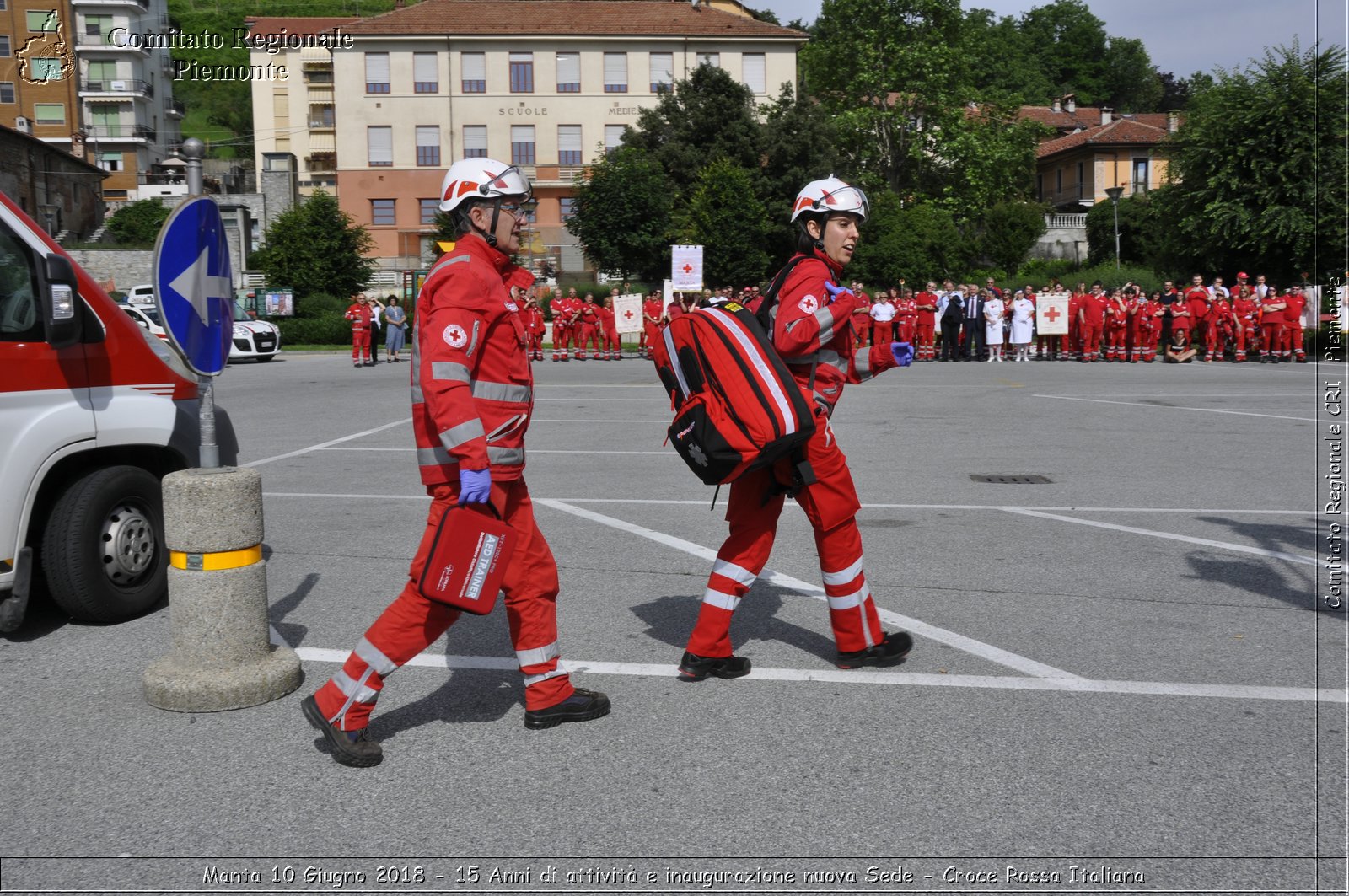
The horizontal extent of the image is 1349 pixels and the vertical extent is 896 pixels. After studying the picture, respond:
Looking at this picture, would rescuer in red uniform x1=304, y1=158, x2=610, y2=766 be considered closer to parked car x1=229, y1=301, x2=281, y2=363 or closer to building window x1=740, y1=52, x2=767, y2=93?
parked car x1=229, y1=301, x2=281, y2=363

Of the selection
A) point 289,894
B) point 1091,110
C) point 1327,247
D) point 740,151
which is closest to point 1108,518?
point 289,894

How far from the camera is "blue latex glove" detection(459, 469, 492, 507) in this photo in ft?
13.6

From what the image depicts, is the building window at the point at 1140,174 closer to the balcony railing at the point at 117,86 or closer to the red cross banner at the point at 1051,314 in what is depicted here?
the red cross banner at the point at 1051,314

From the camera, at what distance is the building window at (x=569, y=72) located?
72.4 m

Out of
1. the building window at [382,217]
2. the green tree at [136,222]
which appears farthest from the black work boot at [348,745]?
the green tree at [136,222]

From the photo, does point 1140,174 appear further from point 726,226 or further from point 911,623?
point 911,623

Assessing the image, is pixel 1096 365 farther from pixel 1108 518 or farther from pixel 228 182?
pixel 228 182

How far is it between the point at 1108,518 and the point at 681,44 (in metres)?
67.9

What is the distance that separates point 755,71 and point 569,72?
10.7m

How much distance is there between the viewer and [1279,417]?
1587 centimetres

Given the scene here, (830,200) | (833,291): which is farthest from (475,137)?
(833,291)

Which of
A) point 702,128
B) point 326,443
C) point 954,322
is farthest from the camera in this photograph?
point 702,128

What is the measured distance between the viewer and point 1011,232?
62.0 m

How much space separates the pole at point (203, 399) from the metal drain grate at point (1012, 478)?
7112 millimetres
